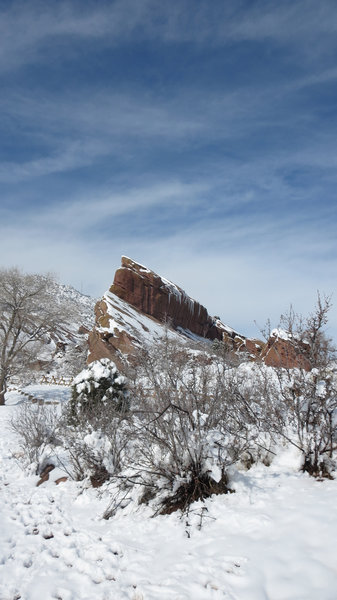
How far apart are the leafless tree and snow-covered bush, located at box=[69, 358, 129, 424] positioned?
1295cm

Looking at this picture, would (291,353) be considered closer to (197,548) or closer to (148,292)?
(197,548)

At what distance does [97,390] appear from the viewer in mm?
9969

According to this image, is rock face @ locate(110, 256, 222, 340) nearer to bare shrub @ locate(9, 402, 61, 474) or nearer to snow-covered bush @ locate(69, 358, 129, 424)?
snow-covered bush @ locate(69, 358, 129, 424)

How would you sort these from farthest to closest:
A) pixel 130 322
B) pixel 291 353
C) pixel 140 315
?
pixel 140 315, pixel 130 322, pixel 291 353

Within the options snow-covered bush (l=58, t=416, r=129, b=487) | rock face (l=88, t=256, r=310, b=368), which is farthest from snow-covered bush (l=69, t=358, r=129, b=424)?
rock face (l=88, t=256, r=310, b=368)

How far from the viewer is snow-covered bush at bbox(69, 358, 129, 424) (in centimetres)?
945

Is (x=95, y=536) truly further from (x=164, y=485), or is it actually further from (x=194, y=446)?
(x=194, y=446)

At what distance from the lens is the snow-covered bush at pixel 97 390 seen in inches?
372

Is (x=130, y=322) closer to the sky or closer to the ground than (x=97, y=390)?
closer to the sky

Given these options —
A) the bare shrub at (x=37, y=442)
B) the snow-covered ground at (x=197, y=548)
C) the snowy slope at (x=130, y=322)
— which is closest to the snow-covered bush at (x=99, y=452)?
the snow-covered ground at (x=197, y=548)

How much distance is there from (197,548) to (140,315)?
→ 3423cm

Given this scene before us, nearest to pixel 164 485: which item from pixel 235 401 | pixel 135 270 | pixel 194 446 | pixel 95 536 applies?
pixel 194 446

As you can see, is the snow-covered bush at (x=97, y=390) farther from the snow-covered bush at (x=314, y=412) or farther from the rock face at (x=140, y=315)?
the rock face at (x=140, y=315)

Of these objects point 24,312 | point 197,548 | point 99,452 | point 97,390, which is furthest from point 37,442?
point 24,312
